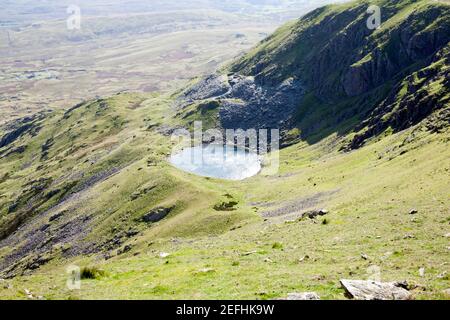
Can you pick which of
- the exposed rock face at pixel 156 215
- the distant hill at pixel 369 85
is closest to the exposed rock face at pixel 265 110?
the distant hill at pixel 369 85

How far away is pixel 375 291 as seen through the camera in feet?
93.0

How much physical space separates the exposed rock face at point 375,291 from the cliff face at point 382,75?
95840 mm

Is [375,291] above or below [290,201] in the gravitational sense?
above

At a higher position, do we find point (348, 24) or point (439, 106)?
point (348, 24)

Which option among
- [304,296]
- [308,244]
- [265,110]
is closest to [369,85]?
[265,110]

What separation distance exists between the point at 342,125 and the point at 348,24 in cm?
6635

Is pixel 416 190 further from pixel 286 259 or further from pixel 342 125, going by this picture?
pixel 342 125

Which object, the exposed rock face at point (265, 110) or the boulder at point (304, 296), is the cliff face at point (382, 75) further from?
the boulder at point (304, 296)

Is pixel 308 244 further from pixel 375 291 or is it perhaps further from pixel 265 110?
pixel 265 110

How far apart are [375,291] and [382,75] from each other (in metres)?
149

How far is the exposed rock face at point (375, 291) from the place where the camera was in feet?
90.8
